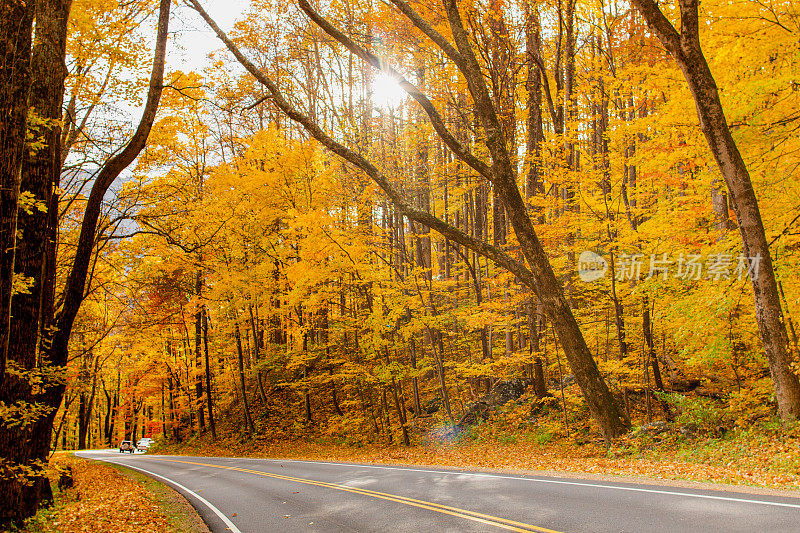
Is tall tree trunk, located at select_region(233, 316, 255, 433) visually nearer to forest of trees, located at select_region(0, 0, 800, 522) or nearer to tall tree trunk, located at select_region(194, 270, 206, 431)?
forest of trees, located at select_region(0, 0, 800, 522)

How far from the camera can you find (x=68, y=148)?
10.2 metres

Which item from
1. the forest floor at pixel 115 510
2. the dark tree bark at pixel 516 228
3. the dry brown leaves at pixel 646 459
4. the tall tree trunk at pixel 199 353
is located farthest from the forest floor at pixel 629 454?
the tall tree trunk at pixel 199 353

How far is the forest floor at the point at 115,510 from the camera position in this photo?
7875 millimetres

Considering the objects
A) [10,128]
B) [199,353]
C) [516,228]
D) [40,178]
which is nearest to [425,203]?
[516,228]

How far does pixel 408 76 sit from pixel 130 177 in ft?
35.6

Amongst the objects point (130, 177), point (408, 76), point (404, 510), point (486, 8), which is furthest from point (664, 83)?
point (130, 177)

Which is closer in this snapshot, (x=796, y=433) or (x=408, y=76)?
(x=796, y=433)

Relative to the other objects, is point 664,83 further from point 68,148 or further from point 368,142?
point 68,148

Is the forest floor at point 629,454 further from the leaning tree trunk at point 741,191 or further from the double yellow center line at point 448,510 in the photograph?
the double yellow center line at point 448,510

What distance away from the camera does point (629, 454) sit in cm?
989

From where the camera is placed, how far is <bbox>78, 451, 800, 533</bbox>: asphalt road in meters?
5.02

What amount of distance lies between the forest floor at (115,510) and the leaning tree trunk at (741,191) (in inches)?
446

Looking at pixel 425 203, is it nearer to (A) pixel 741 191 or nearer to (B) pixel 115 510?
(A) pixel 741 191

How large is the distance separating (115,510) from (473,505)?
811cm
